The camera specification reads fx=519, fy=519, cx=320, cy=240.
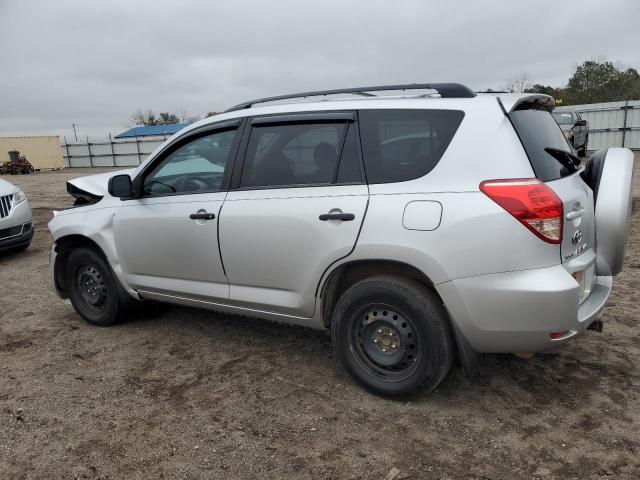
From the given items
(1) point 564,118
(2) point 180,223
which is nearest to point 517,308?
(2) point 180,223

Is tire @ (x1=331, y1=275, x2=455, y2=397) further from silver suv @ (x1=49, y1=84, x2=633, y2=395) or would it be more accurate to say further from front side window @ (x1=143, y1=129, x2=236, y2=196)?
front side window @ (x1=143, y1=129, x2=236, y2=196)

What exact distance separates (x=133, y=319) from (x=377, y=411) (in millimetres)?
2615

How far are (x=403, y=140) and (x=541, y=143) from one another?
77cm

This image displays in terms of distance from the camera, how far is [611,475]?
2.39 meters

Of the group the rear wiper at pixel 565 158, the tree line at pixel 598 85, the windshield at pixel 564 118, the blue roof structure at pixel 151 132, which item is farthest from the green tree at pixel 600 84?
the rear wiper at pixel 565 158

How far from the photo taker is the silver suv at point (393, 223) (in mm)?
2627

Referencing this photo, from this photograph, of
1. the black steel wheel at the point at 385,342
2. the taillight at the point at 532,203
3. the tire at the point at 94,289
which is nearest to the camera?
the taillight at the point at 532,203

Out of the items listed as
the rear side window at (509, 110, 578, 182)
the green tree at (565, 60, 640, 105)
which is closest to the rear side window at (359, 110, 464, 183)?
the rear side window at (509, 110, 578, 182)

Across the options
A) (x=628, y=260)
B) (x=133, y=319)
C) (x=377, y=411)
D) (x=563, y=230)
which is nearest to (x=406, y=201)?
(x=563, y=230)

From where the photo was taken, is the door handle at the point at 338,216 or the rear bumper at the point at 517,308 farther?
the door handle at the point at 338,216

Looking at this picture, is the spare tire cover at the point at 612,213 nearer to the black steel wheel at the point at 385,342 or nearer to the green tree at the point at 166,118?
the black steel wheel at the point at 385,342

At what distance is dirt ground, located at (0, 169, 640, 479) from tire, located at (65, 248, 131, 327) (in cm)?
26

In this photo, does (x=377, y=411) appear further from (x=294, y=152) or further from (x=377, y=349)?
(x=294, y=152)

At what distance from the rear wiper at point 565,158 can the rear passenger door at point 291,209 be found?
111cm
